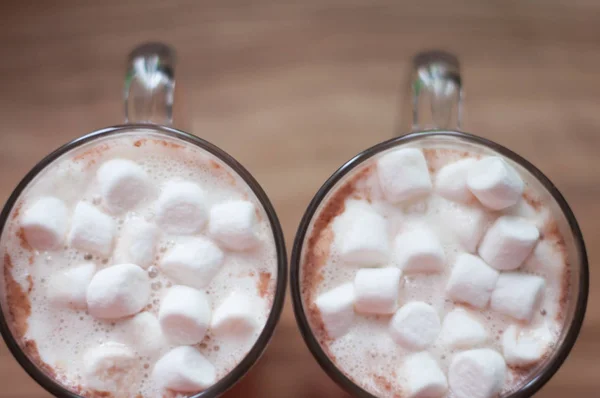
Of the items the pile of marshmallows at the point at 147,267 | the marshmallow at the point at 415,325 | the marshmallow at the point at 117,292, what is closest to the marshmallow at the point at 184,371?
the pile of marshmallows at the point at 147,267

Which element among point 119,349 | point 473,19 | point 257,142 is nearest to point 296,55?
point 257,142

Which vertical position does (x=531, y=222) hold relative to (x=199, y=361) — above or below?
above

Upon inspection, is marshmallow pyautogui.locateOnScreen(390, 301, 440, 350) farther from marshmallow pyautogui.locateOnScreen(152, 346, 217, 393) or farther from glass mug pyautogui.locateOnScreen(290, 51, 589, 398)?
marshmallow pyautogui.locateOnScreen(152, 346, 217, 393)

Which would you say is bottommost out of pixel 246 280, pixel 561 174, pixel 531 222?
pixel 246 280

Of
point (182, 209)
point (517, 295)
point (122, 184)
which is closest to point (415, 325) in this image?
point (517, 295)

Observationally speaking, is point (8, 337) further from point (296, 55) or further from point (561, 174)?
point (561, 174)

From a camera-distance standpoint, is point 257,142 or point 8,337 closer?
point 8,337

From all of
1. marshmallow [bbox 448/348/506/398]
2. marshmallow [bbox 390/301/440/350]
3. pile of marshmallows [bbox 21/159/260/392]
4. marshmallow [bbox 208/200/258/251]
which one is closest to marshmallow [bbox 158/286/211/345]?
pile of marshmallows [bbox 21/159/260/392]
